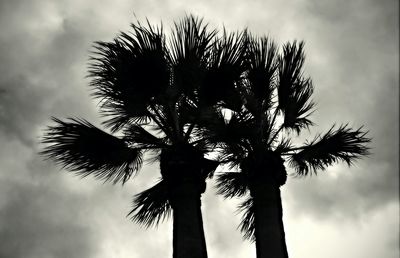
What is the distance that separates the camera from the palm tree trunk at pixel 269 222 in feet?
30.0

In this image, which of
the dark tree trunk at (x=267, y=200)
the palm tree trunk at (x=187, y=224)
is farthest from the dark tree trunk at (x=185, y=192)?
the dark tree trunk at (x=267, y=200)

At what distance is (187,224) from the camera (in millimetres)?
8492

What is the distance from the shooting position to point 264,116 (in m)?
10.5

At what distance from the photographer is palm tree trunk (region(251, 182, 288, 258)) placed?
915cm

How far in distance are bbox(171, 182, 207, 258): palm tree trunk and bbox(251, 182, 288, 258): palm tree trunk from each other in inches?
51.9

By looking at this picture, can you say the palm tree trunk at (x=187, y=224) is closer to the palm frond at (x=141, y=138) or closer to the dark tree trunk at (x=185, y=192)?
the dark tree trunk at (x=185, y=192)

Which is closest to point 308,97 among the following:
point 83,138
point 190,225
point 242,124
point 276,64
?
point 276,64

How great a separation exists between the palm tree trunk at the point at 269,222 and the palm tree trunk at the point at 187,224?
51.9 inches

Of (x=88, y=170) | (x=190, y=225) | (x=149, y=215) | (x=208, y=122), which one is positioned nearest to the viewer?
(x=190, y=225)

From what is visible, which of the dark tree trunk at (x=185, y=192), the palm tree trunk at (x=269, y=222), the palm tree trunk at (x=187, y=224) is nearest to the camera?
the palm tree trunk at (x=187, y=224)

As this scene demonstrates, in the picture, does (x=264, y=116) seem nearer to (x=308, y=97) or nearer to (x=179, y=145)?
(x=308, y=97)

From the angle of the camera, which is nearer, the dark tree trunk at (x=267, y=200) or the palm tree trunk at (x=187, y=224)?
the palm tree trunk at (x=187, y=224)

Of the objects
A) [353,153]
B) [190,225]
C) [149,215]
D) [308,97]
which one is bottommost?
[190,225]

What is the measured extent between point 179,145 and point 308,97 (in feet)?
11.6
